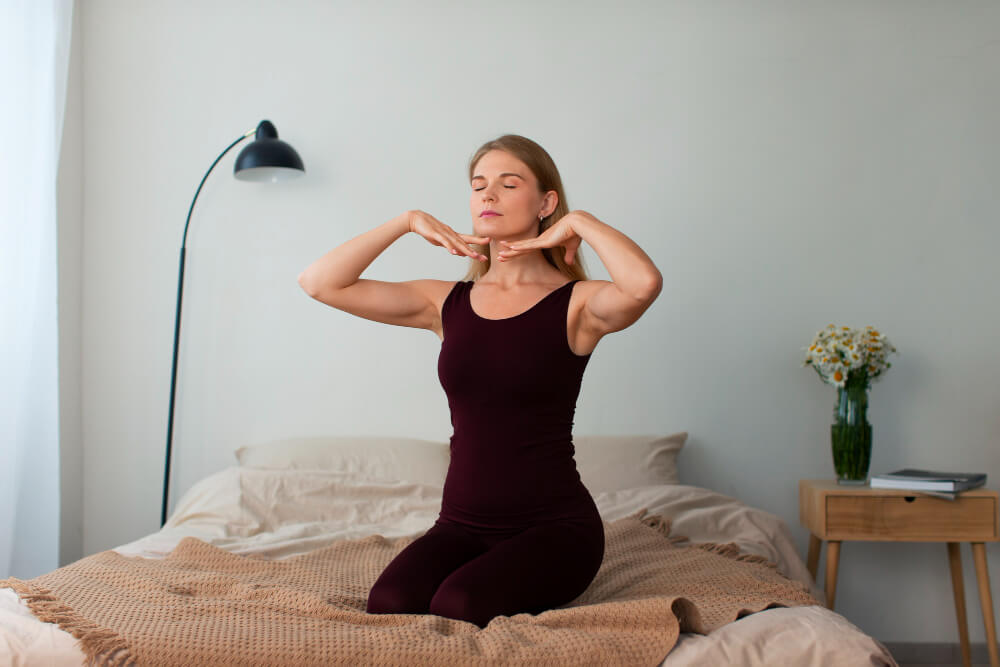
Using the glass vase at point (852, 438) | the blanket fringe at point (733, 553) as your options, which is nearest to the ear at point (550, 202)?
the blanket fringe at point (733, 553)

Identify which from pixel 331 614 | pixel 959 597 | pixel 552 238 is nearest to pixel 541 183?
pixel 552 238

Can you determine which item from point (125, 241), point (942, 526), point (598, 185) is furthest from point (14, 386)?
point (942, 526)

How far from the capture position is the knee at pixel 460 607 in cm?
143

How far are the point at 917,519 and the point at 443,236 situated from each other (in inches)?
69.6

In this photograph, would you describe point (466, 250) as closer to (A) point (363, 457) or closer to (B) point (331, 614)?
(B) point (331, 614)

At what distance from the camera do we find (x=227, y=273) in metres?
3.14

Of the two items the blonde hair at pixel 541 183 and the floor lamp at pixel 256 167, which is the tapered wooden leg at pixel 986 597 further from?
the floor lamp at pixel 256 167

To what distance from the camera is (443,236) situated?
179 cm

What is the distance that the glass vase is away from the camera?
2768 mm

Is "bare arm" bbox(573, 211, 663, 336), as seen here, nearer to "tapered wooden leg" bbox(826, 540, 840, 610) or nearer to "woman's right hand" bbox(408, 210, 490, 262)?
"woman's right hand" bbox(408, 210, 490, 262)

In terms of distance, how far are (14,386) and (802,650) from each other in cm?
234

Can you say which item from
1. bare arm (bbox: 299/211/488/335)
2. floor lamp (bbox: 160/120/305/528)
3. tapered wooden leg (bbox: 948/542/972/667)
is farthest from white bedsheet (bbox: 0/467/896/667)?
tapered wooden leg (bbox: 948/542/972/667)

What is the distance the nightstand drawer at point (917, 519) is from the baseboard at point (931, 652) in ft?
2.01

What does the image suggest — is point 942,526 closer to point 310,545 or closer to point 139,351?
point 310,545
